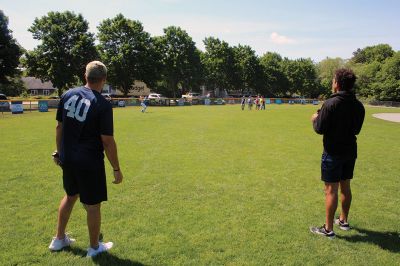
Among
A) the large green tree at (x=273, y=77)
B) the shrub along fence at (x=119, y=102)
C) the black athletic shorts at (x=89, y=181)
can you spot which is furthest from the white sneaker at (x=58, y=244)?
the large green tree at (x=273, y=77)

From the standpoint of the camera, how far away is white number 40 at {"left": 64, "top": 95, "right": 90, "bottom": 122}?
3.61 metres

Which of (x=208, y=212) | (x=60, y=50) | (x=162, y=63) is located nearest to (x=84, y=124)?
(x=208, y=212)

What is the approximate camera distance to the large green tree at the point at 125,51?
55125mm

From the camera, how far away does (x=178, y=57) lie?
65.1 m

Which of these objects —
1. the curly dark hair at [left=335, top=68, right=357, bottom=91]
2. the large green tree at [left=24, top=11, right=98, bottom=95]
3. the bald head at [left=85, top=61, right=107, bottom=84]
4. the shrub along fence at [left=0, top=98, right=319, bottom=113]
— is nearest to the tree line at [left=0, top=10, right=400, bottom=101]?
the large green tree at [left=24, top=11, right=98, bottom=95]

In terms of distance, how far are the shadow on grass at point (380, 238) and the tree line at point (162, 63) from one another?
27.7 m

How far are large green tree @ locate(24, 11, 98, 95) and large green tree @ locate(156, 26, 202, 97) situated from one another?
17.6m

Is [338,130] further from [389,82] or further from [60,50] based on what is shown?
[389,82]

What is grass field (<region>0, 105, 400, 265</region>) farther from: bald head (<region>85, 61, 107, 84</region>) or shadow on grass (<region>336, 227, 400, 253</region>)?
bald head (<region>85, 61, 107, 84</region>)

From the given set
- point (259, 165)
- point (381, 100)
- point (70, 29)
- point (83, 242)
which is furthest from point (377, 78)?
point (83, 242)

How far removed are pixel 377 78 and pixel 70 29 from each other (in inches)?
2370

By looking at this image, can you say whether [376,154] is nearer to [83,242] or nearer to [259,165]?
[259,165]

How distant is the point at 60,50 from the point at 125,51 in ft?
35.8

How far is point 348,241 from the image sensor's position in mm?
4613
